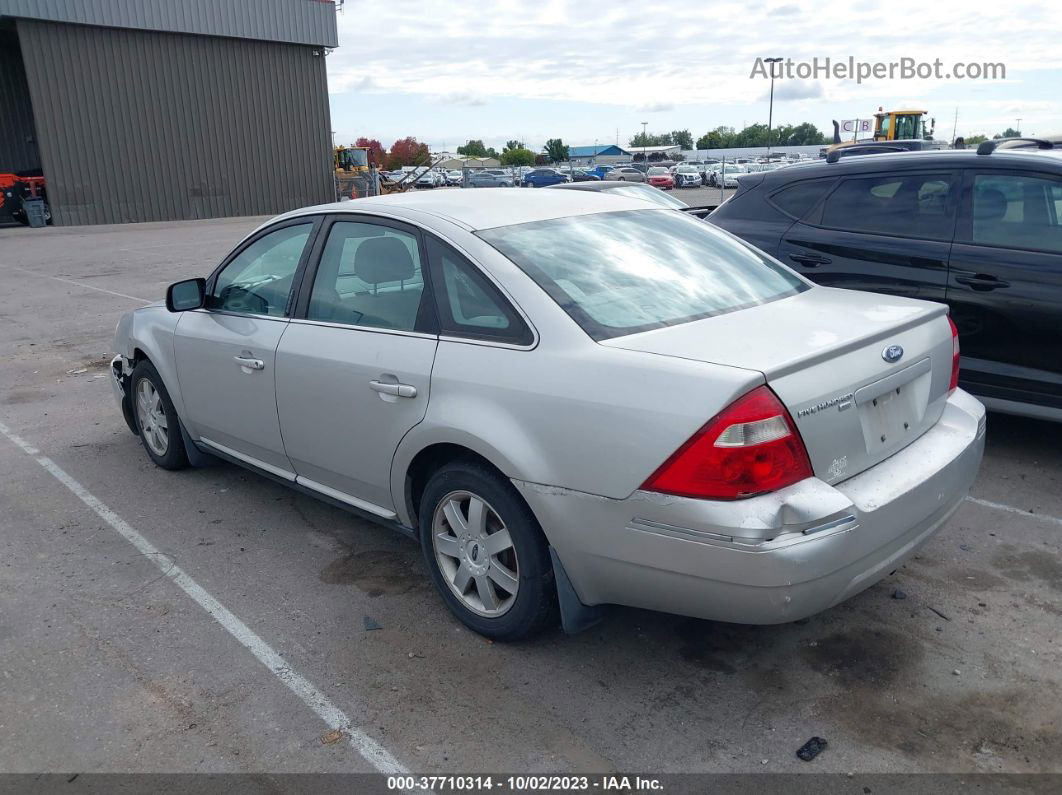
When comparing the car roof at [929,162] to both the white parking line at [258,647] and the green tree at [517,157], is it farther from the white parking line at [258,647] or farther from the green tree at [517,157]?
the green tree at [517,157]

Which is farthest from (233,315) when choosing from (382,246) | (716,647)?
(716,647)

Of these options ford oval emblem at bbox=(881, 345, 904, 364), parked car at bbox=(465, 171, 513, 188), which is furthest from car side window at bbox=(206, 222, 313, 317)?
parked car at bbox=(465, 171, 513, 188)

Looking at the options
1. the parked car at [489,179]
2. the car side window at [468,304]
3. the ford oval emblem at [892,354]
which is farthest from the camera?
the parked car at [489,179]

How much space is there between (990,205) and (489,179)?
34821 mm

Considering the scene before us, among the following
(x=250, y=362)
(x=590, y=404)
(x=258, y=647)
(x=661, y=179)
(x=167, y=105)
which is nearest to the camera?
(x=590, y=404)

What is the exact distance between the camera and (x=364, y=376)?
11.6 ft

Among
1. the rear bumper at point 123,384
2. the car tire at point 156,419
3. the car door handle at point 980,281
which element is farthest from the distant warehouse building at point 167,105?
the car door handle at point 980,281

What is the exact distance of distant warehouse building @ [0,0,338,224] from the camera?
Result: 1084 inches

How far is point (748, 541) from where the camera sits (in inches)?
101

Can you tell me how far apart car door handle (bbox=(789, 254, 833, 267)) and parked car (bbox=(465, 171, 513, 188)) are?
31498 millimetres

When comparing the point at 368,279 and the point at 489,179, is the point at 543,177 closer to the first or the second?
the point at 489,179

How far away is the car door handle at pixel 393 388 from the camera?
3342 millimetres

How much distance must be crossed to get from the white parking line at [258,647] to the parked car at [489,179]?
3283 cm

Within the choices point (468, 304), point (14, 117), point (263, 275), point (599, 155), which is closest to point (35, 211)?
point (14, 117)
